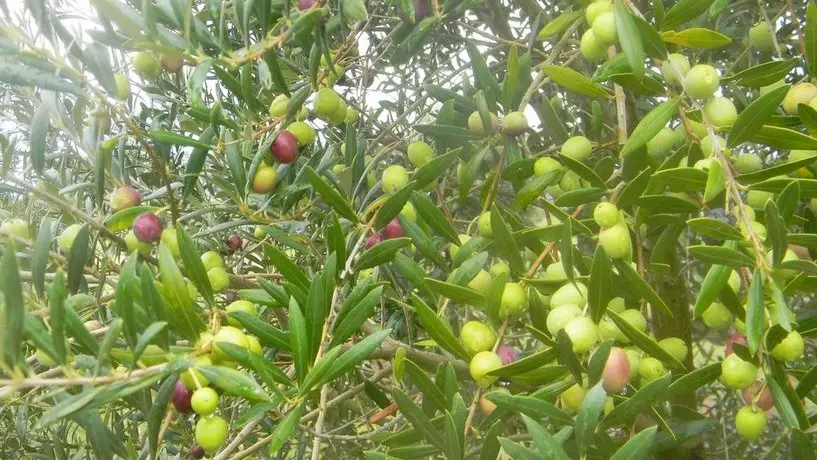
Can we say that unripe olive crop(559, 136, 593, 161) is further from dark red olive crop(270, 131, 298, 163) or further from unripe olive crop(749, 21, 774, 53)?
unripe olive crop(749, 21, 774, 53)

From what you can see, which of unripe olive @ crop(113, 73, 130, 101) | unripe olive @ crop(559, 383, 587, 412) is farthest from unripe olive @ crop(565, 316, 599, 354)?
unripe olive @ crop(113, 73, 130, 101)

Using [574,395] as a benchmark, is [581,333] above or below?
above

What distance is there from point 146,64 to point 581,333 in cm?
84

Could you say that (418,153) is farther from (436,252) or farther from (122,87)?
(122,87)

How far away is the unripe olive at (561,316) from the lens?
1.05 metres

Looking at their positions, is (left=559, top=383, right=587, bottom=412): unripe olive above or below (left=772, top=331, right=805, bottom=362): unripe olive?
below

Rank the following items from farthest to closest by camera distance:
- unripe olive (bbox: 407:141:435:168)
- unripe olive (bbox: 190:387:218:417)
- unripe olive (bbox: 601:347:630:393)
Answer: unripe olive (bbox: 407:141:435:168), unripe olive (bbox: 601:347:630:393), unripe olive (bbox: 190:387:218:417)

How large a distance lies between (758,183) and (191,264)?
0.81 metres

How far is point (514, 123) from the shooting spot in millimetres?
1365

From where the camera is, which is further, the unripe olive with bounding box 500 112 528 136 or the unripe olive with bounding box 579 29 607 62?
the unripe olive with bounding box 500 112 528 136

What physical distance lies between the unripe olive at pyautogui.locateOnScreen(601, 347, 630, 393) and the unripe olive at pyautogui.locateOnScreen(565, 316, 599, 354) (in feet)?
0.14

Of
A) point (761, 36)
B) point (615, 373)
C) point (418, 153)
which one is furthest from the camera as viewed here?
point (761, 36)

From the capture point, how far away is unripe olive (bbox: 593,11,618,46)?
1113 mm

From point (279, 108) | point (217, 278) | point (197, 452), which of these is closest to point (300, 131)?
point (279, 108)
